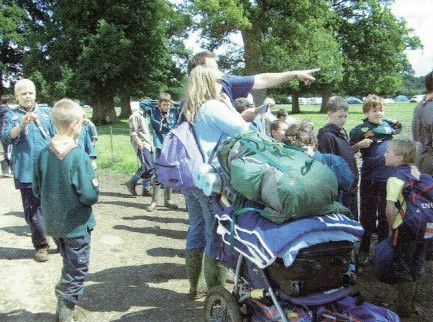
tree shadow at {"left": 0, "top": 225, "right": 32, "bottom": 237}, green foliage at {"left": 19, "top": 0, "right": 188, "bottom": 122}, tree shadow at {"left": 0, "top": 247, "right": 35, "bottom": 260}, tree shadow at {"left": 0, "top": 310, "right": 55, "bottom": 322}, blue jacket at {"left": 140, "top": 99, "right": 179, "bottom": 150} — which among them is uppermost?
green foliage at {"left": 19, "top": 0, "right": 188, "bottom": 122}

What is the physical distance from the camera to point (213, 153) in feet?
11.8

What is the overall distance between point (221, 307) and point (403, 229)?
156 cm

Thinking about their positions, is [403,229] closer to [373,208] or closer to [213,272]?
[373,208]

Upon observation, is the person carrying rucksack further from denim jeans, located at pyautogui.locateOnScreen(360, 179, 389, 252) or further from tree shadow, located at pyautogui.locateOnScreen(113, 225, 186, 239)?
tree shadow, located at pyautogui.locateOnScreen(113, 225, 186, 239)

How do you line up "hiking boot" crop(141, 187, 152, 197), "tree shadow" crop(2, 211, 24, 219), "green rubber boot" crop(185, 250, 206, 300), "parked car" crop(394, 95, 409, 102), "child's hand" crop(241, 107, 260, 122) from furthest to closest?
"parked car" crop(394, 95, 409, 102)
"hiking boot" crop(141, 187, 152, 197)
"tree shadow" crop(2, 211, 24, 219)
"green rubber boot" crop(185, 250, 206, 300)
"child's hand" crop(241, 107, 260, 122)

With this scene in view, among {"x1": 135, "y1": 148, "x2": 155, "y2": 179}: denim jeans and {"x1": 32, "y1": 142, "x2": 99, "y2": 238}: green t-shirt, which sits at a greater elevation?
{"x1": 32, "y1": 142, "x2": 99, "y2": 238}: green t-shirt

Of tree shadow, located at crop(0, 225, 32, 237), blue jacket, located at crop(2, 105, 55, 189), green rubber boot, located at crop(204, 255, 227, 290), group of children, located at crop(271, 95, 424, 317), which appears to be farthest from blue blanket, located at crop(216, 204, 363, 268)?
tree shadow, located at crop(0, 225, 32, 237)

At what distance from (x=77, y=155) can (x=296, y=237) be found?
1.89 metres

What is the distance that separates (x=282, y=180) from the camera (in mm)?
2697

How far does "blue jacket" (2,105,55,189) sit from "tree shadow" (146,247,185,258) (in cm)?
162

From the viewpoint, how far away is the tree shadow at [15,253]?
559cm

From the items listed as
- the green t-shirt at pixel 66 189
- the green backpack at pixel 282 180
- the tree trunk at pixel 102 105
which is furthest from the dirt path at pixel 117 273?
the tree trunk at pixel 102 105

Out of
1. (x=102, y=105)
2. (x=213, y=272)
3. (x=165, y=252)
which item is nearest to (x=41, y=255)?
(x=165, y=252)

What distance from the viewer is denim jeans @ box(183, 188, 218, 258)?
147 inches
